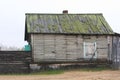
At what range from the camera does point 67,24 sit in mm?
35375

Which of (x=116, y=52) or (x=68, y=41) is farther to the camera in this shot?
(x=116, y=52)

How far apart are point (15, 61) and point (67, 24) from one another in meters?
6.01

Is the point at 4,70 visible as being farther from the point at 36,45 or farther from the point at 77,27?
the point at 77,27

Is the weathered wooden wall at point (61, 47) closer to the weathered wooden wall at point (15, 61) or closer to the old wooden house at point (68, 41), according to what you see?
the old wooden house at point (68, 41)

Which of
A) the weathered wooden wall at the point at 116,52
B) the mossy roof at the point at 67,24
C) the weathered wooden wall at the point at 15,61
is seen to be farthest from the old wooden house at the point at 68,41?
the weathered wooden wall at the point at 15,61

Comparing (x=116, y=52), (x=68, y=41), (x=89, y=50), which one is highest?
(x=68, y=41)

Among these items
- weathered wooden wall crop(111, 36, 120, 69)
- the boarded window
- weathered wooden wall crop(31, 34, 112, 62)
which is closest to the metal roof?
weathered wooden wall crop(31, 34, 112, 62)

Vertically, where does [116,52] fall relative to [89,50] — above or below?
below

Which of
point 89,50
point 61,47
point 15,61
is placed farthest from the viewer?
point 89,50

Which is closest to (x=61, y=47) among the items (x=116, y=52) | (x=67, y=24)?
(x=67, y=24)

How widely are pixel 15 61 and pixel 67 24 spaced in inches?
237

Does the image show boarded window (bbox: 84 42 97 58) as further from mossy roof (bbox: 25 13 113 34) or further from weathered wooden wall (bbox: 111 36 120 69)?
weathered wooden wall (bbox: 111 36 120 69)

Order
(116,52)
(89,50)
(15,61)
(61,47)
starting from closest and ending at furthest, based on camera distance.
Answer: (15,61), (61,47), (89,50), (116,52)

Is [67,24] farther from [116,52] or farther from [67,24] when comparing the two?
[116,52]
